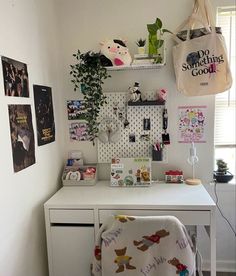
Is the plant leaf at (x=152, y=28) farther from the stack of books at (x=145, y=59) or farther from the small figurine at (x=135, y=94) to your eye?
the small figurine at (x=135, y=94)

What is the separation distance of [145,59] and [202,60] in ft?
1.27

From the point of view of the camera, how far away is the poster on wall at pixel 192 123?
2.13 meters

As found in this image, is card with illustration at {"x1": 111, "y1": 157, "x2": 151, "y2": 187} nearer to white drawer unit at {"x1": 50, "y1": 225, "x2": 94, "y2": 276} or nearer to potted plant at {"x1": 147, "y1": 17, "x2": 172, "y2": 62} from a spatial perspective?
white drawer unit at {"x1": 50, "y1": 225, "x2": 94, "y2": 276}

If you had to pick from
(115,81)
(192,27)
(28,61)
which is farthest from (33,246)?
(192,27)

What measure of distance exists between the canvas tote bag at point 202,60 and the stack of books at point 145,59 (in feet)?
0.52

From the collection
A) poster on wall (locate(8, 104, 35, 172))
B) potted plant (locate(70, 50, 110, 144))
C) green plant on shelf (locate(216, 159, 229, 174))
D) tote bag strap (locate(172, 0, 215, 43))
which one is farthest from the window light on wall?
poster on wall (locate(8, 104, 35, 172))

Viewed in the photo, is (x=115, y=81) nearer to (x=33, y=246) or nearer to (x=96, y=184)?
(x=96, y=184)

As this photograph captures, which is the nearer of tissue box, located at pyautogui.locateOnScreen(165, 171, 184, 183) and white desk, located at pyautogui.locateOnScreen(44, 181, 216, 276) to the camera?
white desk, located at pyautogui.locateOnScreen(44, 181, 216, 276)

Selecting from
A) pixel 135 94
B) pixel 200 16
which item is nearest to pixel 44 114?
pixel 135 94

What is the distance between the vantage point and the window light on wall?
7.02ft

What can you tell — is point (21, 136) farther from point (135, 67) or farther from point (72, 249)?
point (135, 67)

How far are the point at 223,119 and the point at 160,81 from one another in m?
0.59

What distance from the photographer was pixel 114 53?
197 centimetres

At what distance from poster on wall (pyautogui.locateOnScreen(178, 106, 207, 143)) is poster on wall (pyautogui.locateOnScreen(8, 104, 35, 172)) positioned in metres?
1.10
